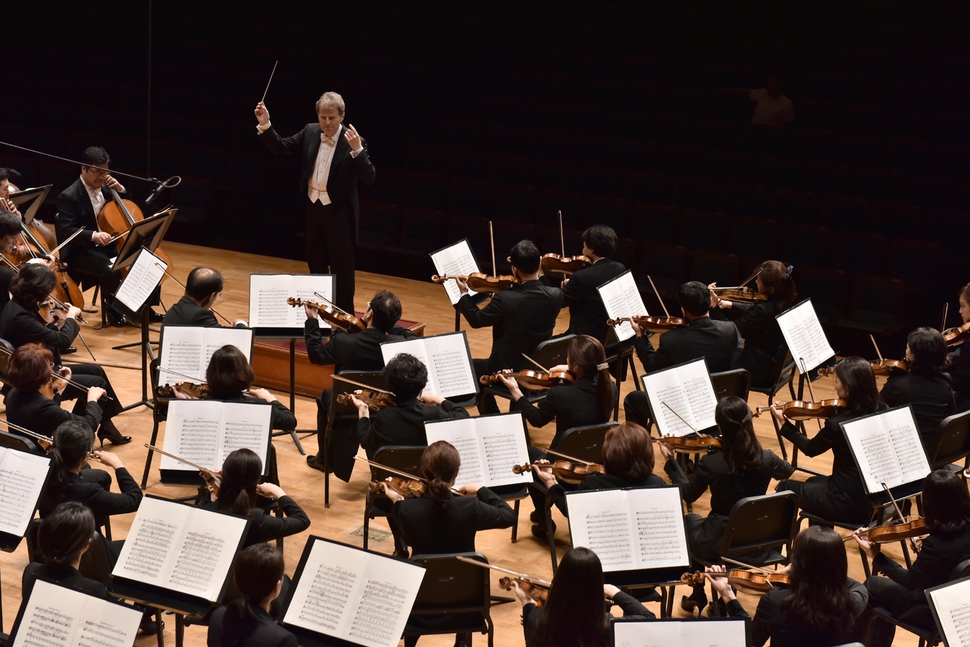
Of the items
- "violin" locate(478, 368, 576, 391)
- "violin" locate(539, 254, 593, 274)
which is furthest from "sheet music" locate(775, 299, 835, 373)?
"violin" locate(539, 254, 593, 274)

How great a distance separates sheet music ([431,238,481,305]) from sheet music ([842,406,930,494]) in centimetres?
260

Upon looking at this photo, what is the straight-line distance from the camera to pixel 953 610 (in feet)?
11.2

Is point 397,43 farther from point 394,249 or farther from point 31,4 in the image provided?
point 31,4

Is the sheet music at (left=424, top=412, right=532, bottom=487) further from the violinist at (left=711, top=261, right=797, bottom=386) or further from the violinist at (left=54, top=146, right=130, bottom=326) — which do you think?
the violinist at (left=54, top=146, right=130, bottom=326)

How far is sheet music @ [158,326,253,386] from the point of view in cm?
519

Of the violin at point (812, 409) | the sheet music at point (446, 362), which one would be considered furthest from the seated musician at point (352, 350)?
the violin at point (812, 409)

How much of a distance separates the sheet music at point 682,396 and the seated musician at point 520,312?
1.12 m

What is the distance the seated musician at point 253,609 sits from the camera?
127 inches

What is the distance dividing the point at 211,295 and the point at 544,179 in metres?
4.39

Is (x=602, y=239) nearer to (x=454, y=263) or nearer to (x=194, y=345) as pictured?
(x=454, y=263)

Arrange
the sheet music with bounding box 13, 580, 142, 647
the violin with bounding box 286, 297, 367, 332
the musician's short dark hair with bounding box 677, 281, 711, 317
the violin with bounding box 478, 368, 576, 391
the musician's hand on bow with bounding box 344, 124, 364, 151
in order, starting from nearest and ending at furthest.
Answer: the sheet music with bounding box 13, 580, 142, 647 → the violin with bounding box 478, 368, 576, 391 → the violin with bounding box 286, 297, 367, 332 → the musician's short dark hair with bounding box 677, 281, 711, 317 → the musician's hand on bow with bounding box 344, 124, 364, 151

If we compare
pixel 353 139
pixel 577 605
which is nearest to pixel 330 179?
pixel 353 139

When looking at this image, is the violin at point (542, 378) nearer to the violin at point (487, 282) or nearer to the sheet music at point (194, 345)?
the violin at point (487, 282)

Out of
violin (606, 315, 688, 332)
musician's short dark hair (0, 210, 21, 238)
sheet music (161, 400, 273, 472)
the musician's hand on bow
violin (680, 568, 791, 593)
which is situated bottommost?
violin (680, 568, 791, 593)
